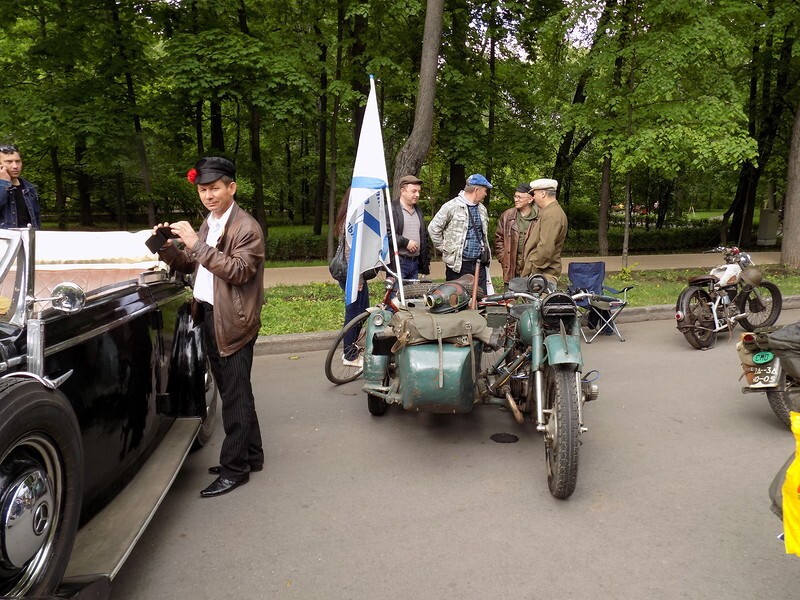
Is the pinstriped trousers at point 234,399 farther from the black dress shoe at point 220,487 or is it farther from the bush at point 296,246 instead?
the bush at point 296,246

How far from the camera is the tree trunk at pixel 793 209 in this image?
13.0 meters

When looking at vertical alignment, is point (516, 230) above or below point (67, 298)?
above

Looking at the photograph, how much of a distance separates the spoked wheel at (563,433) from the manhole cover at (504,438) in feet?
2.71

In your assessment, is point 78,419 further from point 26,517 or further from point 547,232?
point 547,232

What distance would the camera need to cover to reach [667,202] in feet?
77.1

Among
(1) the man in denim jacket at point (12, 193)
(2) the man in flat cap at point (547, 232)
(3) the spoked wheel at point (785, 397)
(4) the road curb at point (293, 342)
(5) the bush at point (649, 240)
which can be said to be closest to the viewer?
(3) the spoked wheel at point (785, 397)

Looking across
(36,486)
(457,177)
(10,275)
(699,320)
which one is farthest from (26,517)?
(457,177)

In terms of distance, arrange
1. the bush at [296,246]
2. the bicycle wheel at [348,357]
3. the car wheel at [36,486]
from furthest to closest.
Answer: the bush at [296,246] < the bicycle wheel at [348,357] < the car wheel at [36,486]

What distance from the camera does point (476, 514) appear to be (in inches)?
136

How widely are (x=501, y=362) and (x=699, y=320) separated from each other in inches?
149

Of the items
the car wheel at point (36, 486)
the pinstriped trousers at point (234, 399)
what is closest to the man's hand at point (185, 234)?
the pinstriped trousers at point (234, 399)

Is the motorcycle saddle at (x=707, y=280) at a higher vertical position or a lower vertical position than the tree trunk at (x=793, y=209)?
lower

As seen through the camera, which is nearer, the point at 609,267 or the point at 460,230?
the point at 460,230

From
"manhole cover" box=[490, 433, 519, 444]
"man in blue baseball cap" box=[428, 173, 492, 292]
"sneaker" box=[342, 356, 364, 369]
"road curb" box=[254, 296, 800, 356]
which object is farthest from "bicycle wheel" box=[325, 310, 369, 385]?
"manhole cover" box=[490, 433, 519, 444]
